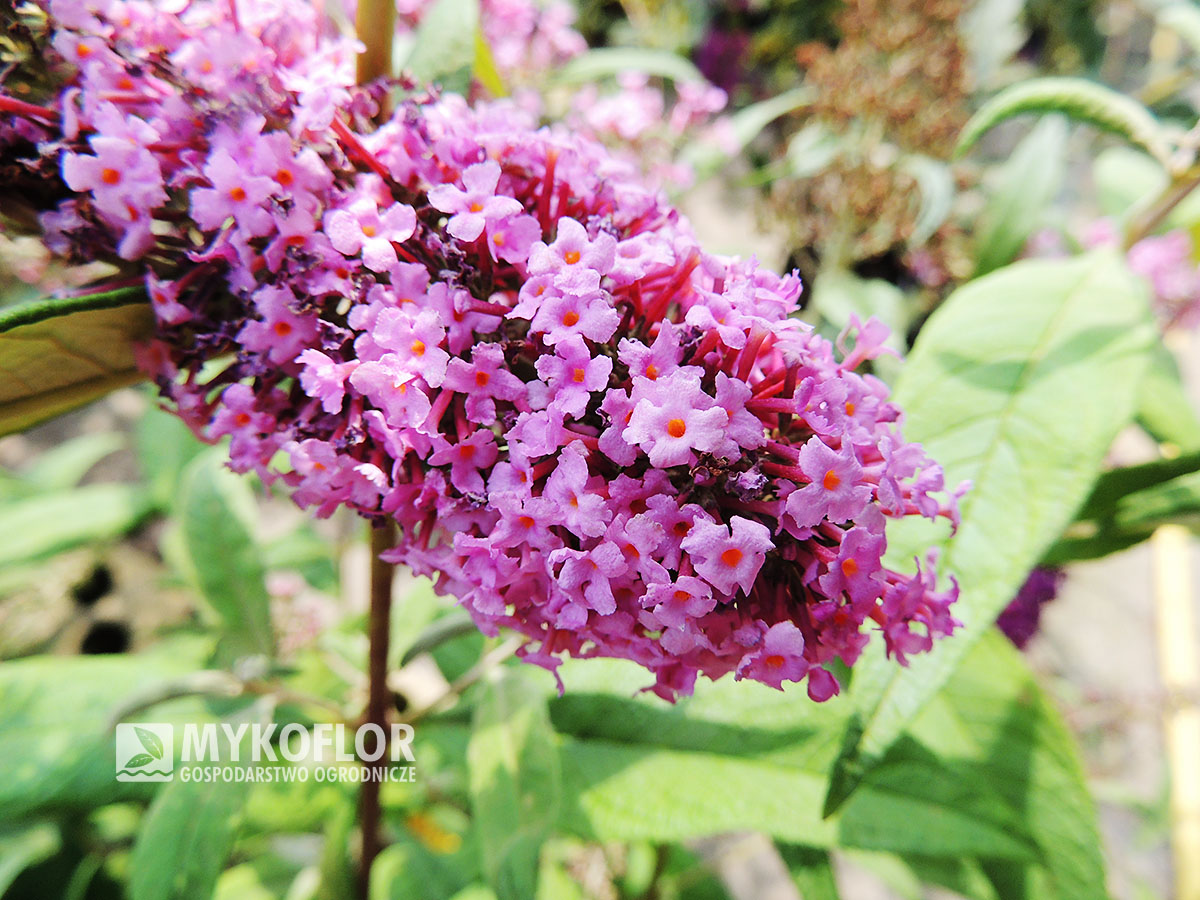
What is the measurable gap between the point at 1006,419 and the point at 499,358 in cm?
42

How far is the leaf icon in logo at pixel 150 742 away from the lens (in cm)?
75

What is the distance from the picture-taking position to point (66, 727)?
801 millimetres

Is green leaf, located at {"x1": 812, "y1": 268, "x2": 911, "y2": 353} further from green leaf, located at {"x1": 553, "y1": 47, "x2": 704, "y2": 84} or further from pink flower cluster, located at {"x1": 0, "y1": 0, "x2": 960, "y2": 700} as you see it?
pink flower cluster, located at {"x1": 0, "y1": 0, "x2": 960, "y2": 700}

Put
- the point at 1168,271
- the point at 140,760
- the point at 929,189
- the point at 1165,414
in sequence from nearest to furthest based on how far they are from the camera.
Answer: the point at 140,760, the point at 1165,414, the point at 929,189, the point at 1168,271

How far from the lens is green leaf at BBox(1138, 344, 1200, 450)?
87 cm

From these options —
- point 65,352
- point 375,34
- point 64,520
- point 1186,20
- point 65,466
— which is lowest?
point 65,466

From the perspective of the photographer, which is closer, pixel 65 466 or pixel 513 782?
pixel 513 782

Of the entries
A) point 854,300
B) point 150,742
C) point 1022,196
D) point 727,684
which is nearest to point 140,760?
point 150,742


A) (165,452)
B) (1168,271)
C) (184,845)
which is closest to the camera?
(184,845)

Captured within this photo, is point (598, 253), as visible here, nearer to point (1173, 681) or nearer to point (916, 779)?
point (916, 779)

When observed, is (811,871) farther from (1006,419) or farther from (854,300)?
(854,300)

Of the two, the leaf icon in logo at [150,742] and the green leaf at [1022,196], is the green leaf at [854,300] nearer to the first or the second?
the green leaf at [1022,196]

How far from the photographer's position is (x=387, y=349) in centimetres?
42

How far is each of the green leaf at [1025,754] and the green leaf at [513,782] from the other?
0.35 metres
